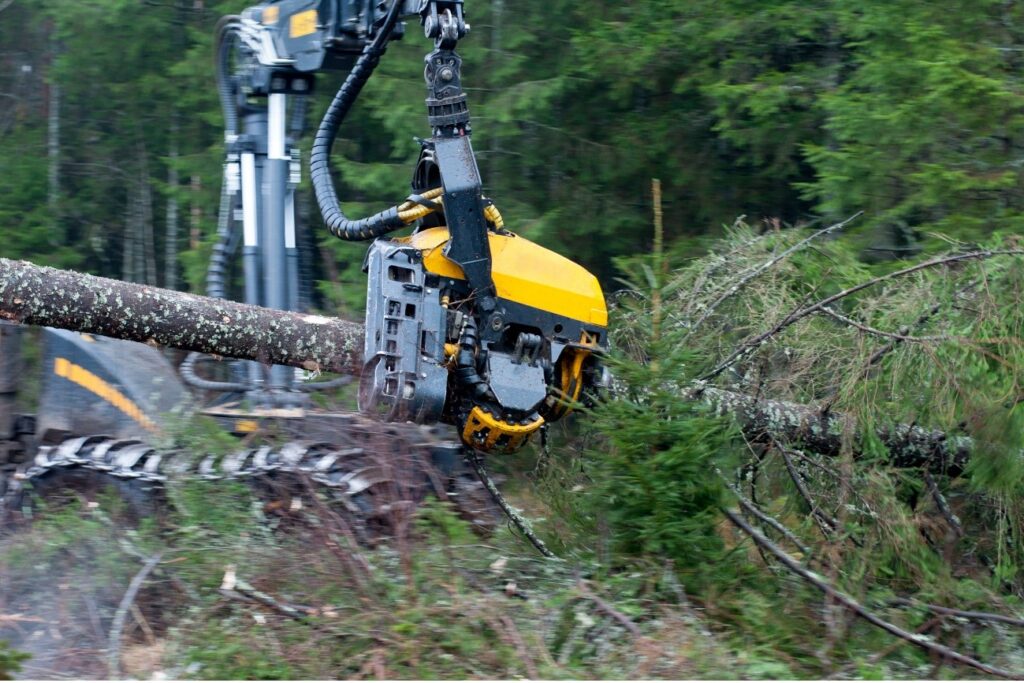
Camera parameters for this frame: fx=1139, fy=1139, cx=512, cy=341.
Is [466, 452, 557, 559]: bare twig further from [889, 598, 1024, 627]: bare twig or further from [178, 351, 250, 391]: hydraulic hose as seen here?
[178, 351, 250, 391]: hydraulic hose

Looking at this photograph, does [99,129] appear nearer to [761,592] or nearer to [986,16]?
[986,16]

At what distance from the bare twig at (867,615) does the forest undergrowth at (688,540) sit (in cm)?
2

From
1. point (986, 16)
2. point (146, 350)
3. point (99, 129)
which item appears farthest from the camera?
point (99, 129)

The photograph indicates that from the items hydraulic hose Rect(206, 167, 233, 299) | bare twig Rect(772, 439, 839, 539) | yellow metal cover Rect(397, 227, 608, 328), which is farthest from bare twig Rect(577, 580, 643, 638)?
hydraulic hose Rect(206, 167, 233, 299)

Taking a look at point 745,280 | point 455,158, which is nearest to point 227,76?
point 455,158

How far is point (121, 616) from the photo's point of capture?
521cm

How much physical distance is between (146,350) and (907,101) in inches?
245

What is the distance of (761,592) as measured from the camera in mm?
5582

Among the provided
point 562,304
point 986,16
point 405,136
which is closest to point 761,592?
point 562,304

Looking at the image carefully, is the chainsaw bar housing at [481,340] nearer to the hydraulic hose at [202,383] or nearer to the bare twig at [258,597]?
the bare twig at [258,597]

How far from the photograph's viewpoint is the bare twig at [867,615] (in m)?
5.21

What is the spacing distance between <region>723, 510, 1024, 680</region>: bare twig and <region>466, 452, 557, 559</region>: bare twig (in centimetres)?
98

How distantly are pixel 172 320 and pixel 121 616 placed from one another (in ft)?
5.42

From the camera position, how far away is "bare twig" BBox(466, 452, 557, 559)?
5.95 metres
